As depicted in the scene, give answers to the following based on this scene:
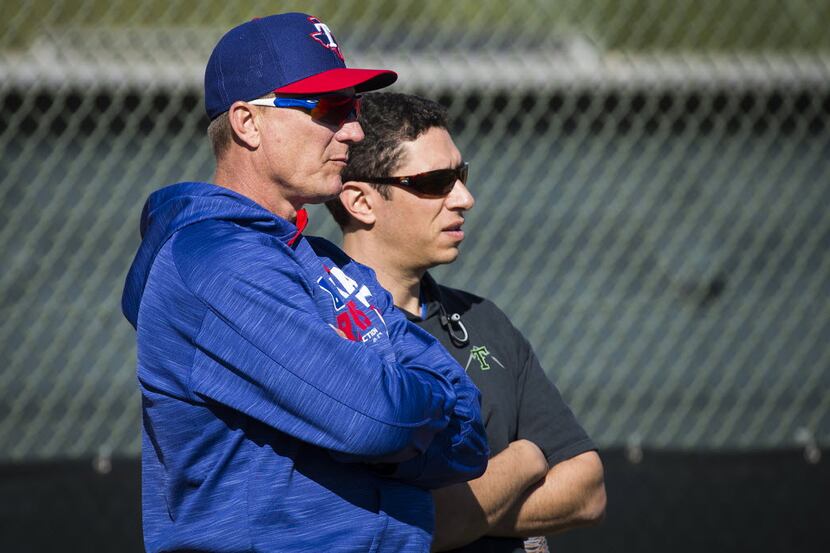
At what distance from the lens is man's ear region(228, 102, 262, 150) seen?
193cm

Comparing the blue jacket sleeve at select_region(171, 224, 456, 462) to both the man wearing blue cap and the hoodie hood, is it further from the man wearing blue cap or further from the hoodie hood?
the hoodie hood

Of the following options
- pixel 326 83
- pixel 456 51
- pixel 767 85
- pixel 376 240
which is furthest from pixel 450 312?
pixel 767 85

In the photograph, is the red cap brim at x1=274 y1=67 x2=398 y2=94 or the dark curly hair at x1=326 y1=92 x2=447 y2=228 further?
the dark curly hair at x1=326 y1=92 x2=447 y2=228

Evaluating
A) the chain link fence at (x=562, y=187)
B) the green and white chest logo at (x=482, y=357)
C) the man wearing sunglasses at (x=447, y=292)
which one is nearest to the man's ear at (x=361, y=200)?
the man wearing sunglasses at (x=447, y=292)

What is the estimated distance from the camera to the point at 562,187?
4895 millimetres

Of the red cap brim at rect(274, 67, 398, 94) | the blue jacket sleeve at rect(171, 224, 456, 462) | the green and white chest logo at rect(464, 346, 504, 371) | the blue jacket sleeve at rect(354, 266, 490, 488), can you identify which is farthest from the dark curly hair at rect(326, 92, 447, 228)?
the blue jacket sleeve at rect(171, 224, 456, 462)

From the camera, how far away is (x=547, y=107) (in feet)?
15.7

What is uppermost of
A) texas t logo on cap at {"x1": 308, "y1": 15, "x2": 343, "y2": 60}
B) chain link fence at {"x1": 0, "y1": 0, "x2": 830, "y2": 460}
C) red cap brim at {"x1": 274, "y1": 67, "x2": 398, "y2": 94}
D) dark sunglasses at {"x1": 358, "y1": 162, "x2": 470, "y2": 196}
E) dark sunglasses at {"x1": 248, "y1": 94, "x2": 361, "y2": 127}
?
texas t logo on cap at {"x1": 308, "y1": 15, "x2": 343, "y2": 60}

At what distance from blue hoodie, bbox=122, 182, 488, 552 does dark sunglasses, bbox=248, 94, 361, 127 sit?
21 centimetres

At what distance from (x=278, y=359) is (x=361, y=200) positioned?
1.00 metres

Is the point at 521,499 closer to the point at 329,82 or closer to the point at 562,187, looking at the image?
the point at 329,82

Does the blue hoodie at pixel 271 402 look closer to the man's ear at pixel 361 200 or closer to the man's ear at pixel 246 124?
the man's ear at pixel 246 124

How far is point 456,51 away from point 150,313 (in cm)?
307

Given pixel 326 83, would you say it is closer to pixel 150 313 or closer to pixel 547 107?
pixel 150 313
